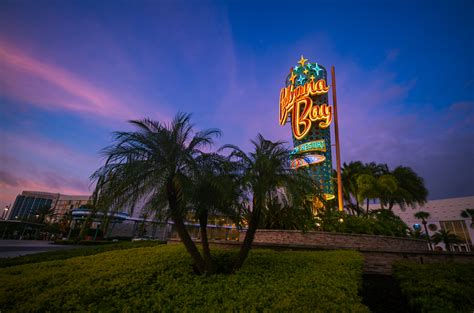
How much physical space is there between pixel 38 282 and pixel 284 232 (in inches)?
452

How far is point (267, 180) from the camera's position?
7.55 m

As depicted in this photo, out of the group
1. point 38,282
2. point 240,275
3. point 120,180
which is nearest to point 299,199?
point 240,275

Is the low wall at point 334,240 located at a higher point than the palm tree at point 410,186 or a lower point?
lower

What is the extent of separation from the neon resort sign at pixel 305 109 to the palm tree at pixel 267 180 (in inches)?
830

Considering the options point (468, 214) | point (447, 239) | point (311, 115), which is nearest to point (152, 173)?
point (311, 115)

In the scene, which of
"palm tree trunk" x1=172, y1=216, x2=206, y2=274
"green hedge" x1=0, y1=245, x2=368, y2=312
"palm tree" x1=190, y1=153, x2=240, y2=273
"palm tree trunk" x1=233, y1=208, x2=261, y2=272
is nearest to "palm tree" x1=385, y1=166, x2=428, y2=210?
"green hedge" x1=0, y1=245, x2=368, y2=312

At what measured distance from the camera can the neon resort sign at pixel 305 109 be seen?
28.0 meters

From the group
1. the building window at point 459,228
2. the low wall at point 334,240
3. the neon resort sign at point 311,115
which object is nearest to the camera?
the low wall at point 334,240

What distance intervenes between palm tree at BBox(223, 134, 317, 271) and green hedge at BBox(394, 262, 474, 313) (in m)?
3.71

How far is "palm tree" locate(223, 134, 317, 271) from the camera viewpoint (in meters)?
7.53

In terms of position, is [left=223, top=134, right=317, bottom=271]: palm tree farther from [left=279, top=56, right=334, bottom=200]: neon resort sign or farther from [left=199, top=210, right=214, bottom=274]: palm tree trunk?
[left=279, top=56, right=334, bottom=200]: neon resort sign

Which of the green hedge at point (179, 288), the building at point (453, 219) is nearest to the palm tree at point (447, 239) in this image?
the building at point (453, 219)

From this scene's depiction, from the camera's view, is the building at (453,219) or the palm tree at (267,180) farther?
the building at (453,219)

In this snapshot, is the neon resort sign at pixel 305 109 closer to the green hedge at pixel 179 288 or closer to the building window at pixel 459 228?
the green hedge at pixel 179 288
